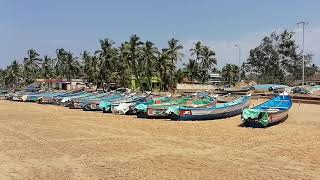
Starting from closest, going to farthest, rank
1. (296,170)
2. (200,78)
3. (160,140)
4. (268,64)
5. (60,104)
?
1. (296,170)
2. (160,140)
3. (60,104)
4. (200,78)
5. (268,64)

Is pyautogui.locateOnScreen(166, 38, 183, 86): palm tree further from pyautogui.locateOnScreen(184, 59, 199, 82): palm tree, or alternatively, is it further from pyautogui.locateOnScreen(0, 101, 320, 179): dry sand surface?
pyautogui.locateOnScreen(0, 101, 320, 179): dry sand surface

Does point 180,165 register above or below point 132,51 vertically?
below

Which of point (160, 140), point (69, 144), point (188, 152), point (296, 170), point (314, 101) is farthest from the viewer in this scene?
point (314, 101)

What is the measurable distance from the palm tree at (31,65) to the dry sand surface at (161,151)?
92.5m

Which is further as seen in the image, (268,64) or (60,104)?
(268,64)

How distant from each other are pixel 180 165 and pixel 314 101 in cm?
2818

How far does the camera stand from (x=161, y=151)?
16.8 meters

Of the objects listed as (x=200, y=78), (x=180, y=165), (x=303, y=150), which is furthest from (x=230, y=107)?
(x=200, y=78)

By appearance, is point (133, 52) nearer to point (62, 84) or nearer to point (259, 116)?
point (62, 84)

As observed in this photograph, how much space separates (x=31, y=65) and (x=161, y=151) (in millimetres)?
106637

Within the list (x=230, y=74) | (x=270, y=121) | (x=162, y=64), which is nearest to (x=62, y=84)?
(x=162, y=64)

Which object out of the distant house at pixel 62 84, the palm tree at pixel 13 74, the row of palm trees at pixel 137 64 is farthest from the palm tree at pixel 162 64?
the palm tree at pixel 13 74

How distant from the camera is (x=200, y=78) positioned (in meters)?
92.2

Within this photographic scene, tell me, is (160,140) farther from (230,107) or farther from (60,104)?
(60,104)
